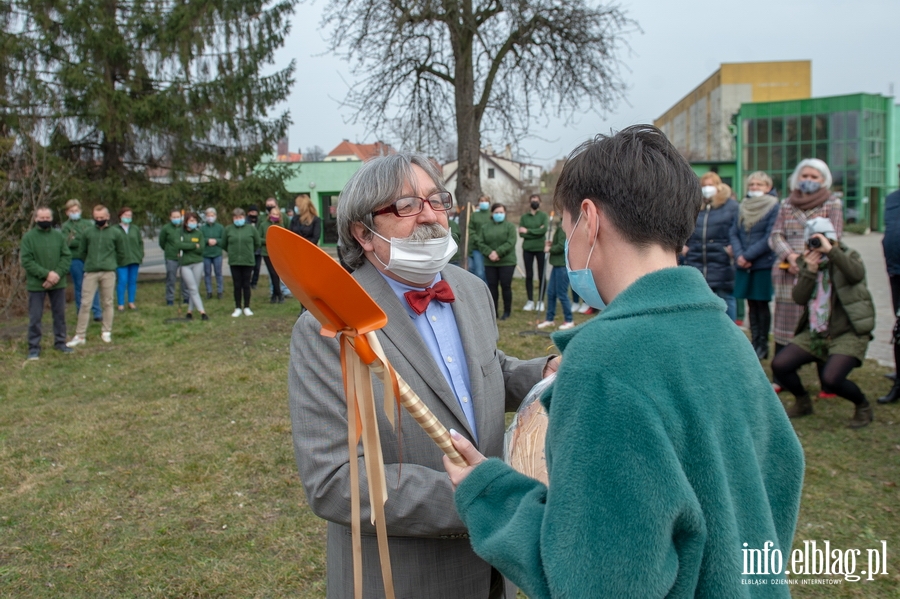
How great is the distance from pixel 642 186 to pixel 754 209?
7.37 metres

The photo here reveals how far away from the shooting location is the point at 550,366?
2.19 m

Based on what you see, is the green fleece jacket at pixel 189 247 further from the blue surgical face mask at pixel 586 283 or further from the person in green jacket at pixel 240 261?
the blue surgical face mask at pixel 586 283

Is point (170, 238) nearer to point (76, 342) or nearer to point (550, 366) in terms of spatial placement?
point (76, 342)

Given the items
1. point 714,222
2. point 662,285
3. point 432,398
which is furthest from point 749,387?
point 714,222

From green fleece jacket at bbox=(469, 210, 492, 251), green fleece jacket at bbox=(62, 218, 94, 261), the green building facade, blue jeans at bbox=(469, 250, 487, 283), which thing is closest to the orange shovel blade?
green fleece jacket at bbox=(469, 210, 492, 251)

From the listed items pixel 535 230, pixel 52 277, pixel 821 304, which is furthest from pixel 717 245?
pixel 52 277

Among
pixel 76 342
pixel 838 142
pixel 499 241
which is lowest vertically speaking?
pixel 76 342

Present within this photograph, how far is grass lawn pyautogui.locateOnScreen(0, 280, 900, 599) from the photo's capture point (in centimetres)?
379

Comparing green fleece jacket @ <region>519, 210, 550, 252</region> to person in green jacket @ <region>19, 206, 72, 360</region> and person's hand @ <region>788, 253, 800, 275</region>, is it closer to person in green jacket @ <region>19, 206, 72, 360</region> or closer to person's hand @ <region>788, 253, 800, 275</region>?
person's hand @ <region>788, 253, 800, 275</region>

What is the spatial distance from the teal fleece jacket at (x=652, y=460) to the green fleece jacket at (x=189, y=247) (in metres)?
12.5

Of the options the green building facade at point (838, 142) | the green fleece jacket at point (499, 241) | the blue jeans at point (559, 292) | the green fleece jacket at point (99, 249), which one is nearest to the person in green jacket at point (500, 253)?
the green fleece jacket at point (499, 241)

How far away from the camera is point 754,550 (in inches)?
50.0

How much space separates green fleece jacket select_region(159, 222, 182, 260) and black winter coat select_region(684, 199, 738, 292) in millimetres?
9832

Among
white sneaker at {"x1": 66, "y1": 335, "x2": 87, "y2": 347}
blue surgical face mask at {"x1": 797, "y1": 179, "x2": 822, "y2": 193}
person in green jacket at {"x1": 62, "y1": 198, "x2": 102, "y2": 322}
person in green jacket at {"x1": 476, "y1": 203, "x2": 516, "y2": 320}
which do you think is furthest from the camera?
person in green jacket at {"x1": 62, "y1": 198, "x2": 102, "y2": 322}
